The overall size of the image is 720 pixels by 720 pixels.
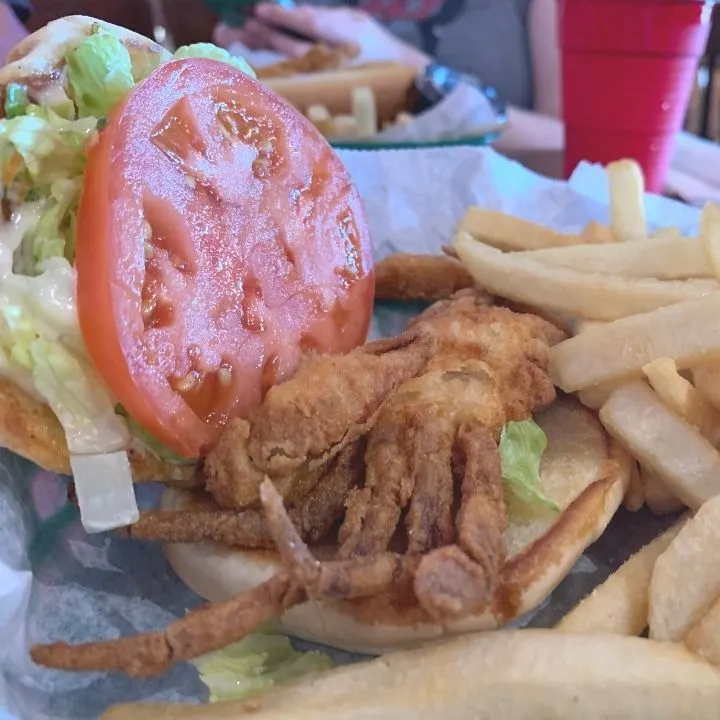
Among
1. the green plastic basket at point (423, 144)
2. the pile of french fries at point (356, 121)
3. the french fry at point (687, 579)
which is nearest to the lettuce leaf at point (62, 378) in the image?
the french fry at point (687, 579)

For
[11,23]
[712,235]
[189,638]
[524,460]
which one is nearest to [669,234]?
[712,235]

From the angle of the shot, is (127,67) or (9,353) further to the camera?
(127,67)

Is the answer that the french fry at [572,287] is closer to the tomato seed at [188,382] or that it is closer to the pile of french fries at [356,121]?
the tomato seed at [188,382]

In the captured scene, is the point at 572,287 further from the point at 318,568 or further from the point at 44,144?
the point at 44,144

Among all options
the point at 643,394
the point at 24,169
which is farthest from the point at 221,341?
the point at 643,394

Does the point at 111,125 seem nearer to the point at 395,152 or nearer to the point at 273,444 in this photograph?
the point at 273,444

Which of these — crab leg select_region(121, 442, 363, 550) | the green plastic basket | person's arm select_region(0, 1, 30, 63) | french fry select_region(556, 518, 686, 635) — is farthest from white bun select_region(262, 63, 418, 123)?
french fry select_region(556, 518, 686, 635)
